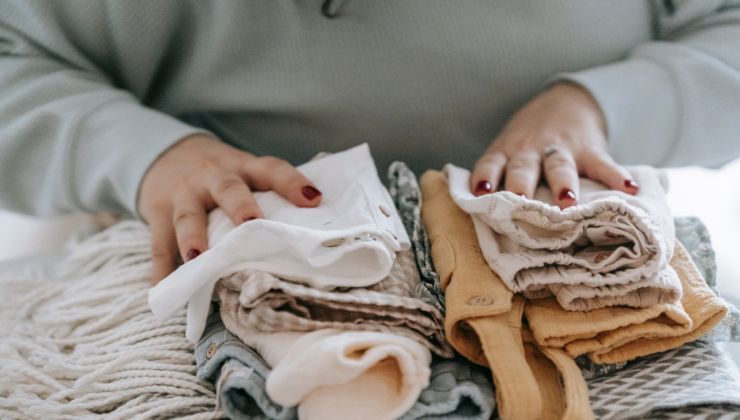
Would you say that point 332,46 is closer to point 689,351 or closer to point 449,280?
point 449,280

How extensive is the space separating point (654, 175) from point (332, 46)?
1.07ft

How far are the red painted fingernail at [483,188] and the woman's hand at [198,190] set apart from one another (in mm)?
135

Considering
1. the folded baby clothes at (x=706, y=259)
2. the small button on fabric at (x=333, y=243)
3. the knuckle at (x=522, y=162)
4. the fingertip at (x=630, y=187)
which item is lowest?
the folded baby clothes at (x=706, y=259)

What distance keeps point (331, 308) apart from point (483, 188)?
0.20 metres

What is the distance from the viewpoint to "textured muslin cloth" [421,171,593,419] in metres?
0.45

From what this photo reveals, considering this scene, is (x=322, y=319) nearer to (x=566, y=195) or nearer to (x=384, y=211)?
(x=384, y=211)

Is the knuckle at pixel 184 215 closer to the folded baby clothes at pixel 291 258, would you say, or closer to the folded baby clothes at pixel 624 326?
the folded baby clothes at pixel 291 258

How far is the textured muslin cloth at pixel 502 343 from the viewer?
0.45 m

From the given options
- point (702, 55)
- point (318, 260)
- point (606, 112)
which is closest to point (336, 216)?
point (318, 260)

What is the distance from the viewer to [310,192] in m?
0.59

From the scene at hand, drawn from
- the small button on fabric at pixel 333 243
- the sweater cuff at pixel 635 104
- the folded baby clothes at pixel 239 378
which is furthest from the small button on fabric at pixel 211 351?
the sweater cuff at pixel 635 104

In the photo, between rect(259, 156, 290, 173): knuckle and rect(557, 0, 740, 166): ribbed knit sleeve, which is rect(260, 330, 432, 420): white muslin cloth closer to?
rect(259, 156, 290, 173): knuckle

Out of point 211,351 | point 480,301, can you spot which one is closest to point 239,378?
point 211,351

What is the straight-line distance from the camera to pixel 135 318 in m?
0.59
